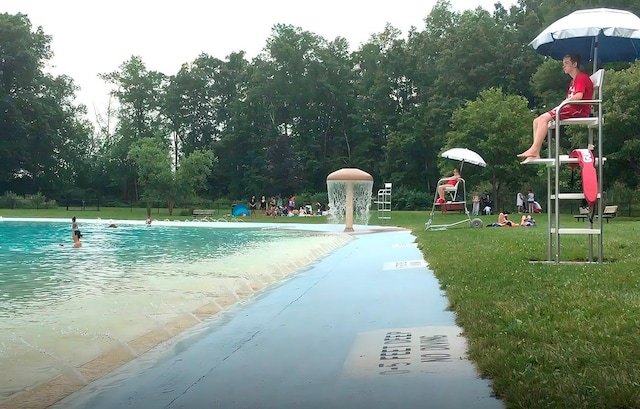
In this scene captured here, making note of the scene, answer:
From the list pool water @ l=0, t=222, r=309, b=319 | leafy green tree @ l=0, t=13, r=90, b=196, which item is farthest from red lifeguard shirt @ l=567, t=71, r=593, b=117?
pool water @ l=0, t=222, r=309, b=319

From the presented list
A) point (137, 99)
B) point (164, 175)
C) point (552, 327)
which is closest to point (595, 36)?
point (552, 327)

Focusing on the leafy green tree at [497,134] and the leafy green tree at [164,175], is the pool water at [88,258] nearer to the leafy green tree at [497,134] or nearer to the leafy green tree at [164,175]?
the leafy green tree at [164,175]

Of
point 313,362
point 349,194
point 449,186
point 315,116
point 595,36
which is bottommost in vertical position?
point 313,362

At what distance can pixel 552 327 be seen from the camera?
4418 mm

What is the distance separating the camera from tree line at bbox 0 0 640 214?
37.7 meters

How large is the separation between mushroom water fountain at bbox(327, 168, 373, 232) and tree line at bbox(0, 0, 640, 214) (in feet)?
29.2

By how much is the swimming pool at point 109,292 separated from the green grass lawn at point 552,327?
2618 mm

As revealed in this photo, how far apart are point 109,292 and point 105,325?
101 inches

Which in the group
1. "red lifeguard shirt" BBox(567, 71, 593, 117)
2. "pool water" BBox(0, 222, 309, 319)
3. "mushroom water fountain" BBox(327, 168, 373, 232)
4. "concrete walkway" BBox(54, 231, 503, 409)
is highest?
"red lifeguard shirt" BBox(567, 71, 593, 117)

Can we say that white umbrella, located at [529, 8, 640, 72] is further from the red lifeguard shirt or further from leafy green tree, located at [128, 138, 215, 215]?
leafy green tree, located at [128, 138, 215, 215]

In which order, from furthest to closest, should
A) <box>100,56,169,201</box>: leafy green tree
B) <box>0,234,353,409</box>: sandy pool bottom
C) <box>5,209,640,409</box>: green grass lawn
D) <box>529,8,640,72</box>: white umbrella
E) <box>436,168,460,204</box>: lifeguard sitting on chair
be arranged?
<box>100,56,169,201</box>: leafy green tree → <box>436,168,460,204</box>: lifeguard sitting on chair → <box>529,8,640,72</box>: white umbrella → <box>0,234,353,409</box>: sandy pool bottom → <box>5,209,640,409</box>: green grass lawn

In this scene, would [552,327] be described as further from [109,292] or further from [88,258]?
[88,258]

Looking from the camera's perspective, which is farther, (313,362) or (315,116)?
(315,116)

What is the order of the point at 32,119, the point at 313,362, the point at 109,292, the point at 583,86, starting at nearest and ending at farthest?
1. the point at 313,362
2. the point at 583,86
3. the point at 109,292
4. the point at 32,119
